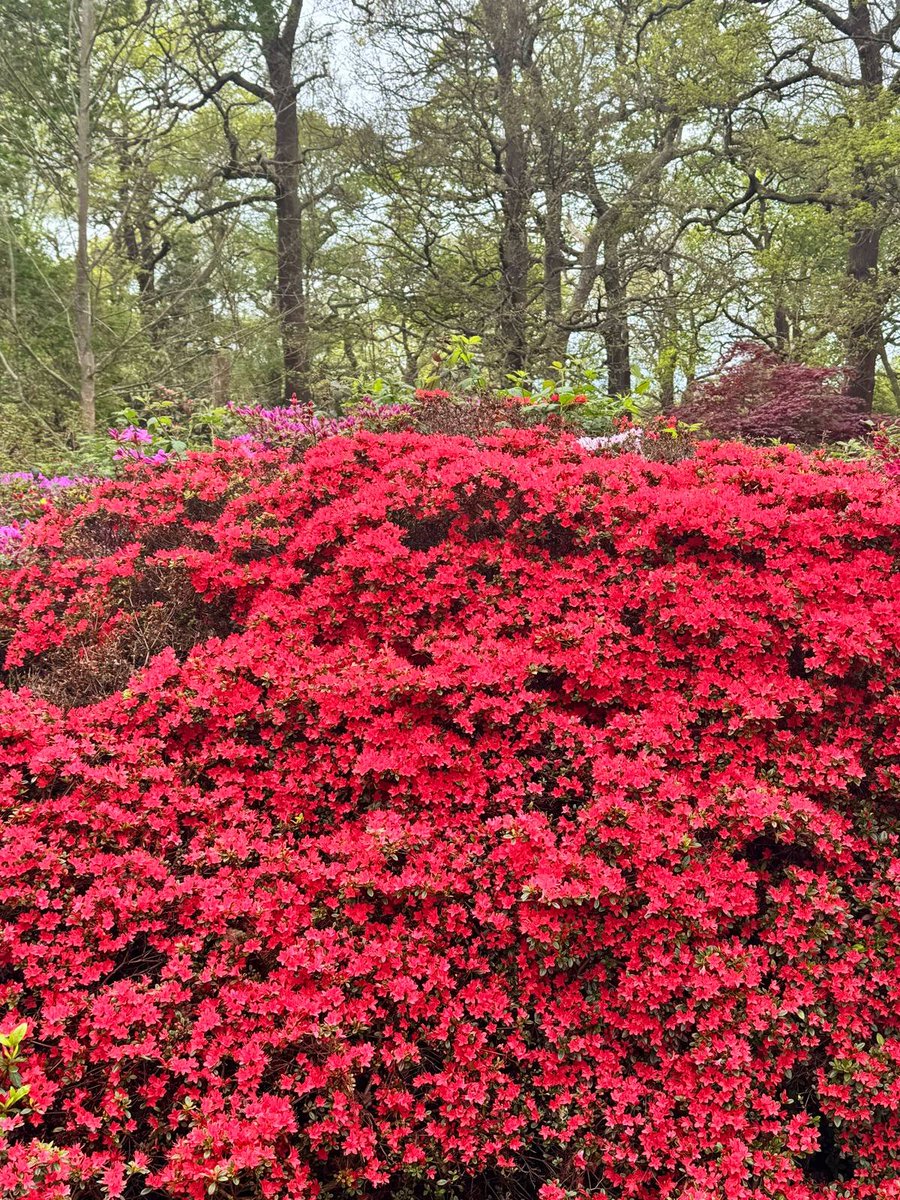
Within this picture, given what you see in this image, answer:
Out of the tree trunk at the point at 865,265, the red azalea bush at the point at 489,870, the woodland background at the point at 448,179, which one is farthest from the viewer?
the tree trunk at the point at 865,265

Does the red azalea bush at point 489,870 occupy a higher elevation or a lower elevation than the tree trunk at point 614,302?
lower

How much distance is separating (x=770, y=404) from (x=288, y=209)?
912 cm

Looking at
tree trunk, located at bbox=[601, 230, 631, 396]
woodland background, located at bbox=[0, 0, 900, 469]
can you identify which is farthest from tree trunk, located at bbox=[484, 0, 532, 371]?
tree trunk, located at bbox=[601, 230, 631, 396]

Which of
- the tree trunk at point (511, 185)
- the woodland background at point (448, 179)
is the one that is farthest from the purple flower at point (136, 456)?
the tree trunk at point (511, 185)

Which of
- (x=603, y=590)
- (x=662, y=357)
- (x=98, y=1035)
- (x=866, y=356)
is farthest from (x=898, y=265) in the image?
(x=98, y=1035)

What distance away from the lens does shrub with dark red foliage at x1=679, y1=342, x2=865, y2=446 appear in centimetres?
809

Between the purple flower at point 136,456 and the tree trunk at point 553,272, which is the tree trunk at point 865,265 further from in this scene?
the purple flower at point 136,456

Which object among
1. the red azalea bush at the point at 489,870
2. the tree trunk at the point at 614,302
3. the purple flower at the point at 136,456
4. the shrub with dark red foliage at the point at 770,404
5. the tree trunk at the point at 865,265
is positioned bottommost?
the red azalea bush at the point at 489,870

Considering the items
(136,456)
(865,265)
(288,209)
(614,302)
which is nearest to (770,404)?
(614,302)

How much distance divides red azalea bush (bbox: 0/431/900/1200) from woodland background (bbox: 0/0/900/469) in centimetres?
304

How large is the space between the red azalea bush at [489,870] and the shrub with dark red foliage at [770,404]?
553 centimetres

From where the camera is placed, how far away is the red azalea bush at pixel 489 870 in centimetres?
188

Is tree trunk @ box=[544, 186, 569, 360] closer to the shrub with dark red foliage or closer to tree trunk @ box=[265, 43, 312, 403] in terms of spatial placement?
the shrub with dark red foliage

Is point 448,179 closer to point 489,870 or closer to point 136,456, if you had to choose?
point 136,456
